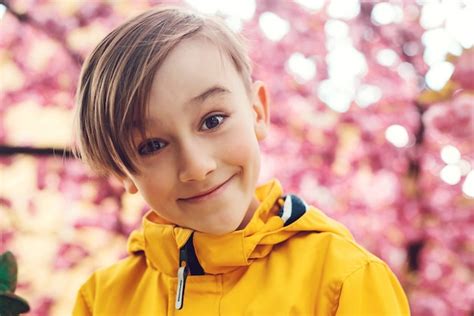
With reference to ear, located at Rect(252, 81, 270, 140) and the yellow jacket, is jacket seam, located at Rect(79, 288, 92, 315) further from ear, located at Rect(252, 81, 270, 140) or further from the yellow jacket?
ear, located at Rect(252, 81, 270, 140)

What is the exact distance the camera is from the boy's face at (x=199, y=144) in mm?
999

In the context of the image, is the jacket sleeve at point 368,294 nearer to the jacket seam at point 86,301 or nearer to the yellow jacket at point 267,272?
the yellow jacket at point 267,272

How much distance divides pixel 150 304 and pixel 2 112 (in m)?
1.81

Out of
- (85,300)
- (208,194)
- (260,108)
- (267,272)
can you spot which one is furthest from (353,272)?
(85,300)

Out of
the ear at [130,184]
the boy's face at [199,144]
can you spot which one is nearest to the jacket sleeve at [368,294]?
the boy's face at [199,144]

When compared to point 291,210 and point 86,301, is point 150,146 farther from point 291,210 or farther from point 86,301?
point 86,301

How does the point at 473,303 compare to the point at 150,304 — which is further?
the point at 473,303

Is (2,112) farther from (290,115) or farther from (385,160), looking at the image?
(385,160)

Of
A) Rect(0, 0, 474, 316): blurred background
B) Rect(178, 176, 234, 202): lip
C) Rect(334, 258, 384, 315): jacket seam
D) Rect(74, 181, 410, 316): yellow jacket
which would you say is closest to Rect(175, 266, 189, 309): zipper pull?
Rect(74, 181, 410, 316): yellow jacket

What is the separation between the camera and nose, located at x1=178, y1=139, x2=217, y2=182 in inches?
39.1

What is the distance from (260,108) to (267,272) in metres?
0.33

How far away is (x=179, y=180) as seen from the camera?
1024 millimetres

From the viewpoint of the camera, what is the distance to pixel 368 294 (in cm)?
102

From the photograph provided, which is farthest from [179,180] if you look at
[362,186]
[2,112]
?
[2,112]
